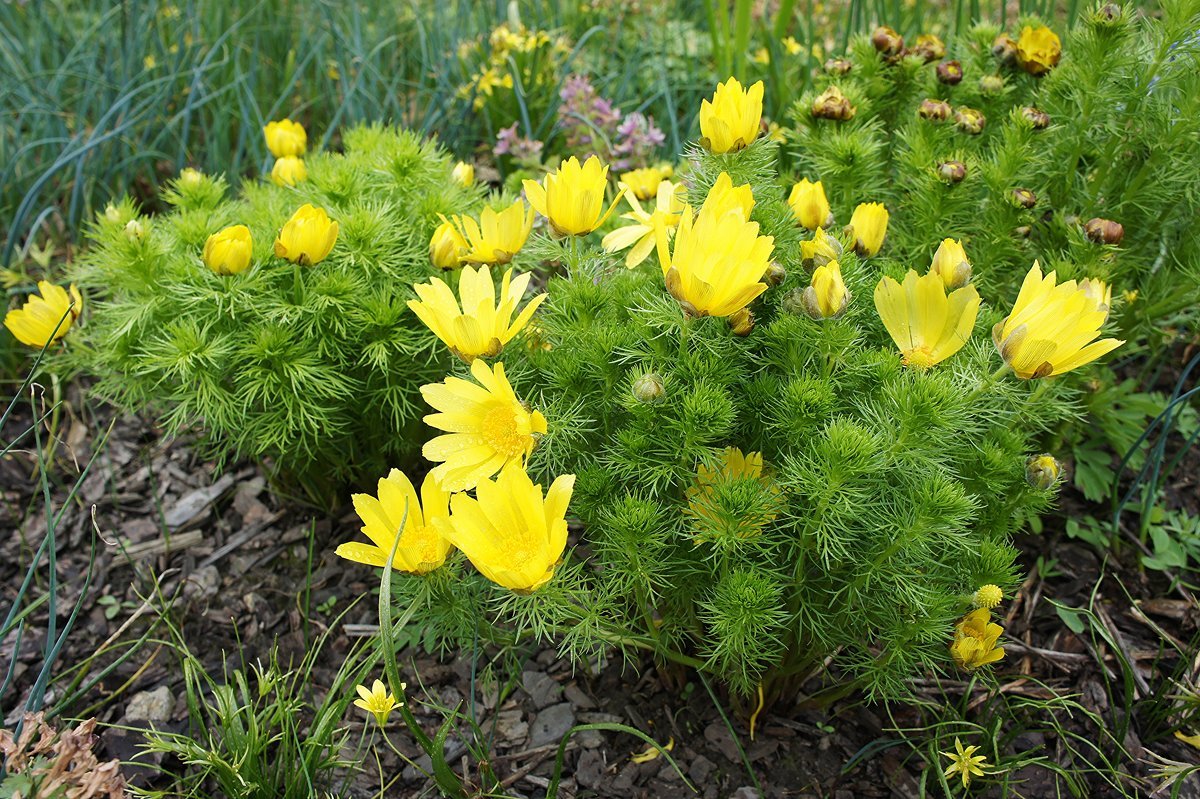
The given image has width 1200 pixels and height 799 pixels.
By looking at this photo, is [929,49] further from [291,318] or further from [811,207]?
[291,318]

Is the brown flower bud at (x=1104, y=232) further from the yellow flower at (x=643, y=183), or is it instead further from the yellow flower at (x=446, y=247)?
the yellow flower at (x=446, y=247)

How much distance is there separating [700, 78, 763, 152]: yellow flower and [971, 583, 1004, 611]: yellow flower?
0.85 m

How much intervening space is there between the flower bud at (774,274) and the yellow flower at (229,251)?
1.01 meters

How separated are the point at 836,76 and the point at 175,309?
5.06 ft

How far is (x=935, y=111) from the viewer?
1919 millimetres

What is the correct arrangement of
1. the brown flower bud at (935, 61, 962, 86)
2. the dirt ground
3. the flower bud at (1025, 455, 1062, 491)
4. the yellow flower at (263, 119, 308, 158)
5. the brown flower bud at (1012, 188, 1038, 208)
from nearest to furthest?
the flower bud at (1025, 455, 1062, 491), the dirt ground, the brown flower bud at (1012, 188, 1038, 208), the brown flower bud at (935, 61, 962, 86), the yellow flower at (263, 119, 308, 158)

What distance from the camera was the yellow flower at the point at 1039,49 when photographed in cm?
205

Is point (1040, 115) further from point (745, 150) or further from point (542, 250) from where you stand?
point (542, 250)

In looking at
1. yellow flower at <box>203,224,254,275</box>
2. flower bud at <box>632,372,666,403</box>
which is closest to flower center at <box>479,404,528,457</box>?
flower bud at <box>632,372,666,403</box>

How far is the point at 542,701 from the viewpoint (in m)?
1.91

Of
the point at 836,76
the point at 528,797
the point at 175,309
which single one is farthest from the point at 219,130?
the point at 528,797

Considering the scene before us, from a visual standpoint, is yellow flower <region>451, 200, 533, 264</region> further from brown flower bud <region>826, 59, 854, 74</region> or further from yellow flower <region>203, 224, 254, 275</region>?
brown flower bud <region>826, 59, 854, 74</region>

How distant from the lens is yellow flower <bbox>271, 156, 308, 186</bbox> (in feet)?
7.18

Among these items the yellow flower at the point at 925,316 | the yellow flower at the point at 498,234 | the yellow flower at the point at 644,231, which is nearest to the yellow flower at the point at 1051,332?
the yellow flower at the point at 925,316
